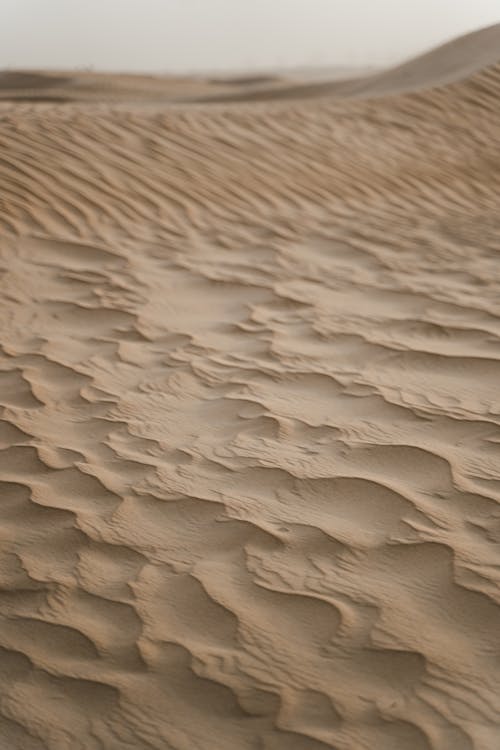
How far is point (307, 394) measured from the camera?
3850 millimetres

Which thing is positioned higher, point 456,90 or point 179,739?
point 456,90

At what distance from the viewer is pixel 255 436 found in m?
3.49

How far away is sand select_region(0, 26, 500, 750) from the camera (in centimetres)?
230

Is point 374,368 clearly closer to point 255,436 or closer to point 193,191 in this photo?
point 255,436

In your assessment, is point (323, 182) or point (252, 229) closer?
point (252, 229)

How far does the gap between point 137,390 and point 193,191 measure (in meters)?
3.27

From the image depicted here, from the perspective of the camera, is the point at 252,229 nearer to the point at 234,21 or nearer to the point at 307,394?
the point at 307,394

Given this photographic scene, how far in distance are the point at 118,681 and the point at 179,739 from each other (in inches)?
9.3

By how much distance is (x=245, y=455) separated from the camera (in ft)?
11.0

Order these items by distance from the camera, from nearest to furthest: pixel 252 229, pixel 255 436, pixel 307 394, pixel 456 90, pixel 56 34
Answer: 1. pixel 255 436
2. pixel 307 394
3. pixel 252 229
4. pixel 456 90
5. pixel 56 34

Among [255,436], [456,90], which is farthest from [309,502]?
[456,90]

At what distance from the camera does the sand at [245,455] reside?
2.30 metres

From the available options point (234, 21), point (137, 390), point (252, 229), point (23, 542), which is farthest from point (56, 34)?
point (23, 542)

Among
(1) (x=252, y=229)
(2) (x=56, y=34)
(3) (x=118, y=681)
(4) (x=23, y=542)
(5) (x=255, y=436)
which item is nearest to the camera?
(3) (x=118, y=681)
